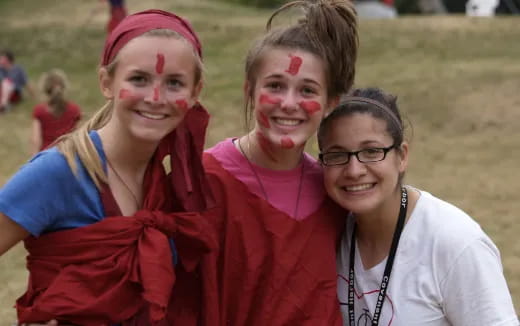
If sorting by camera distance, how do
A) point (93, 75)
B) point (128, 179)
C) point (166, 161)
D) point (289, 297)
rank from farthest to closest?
point (93, 75), point (166, 161), point (289, 297), point (128, 179)

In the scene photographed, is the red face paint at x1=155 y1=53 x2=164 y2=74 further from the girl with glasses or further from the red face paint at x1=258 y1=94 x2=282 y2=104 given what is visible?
the girl with glasses

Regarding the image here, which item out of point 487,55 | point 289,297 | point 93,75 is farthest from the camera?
point 93,75

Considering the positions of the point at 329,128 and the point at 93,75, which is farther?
the point at 93,75

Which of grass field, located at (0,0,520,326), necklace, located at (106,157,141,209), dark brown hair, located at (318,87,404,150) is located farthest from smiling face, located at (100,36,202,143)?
grass field, located at (0,0,520,326)

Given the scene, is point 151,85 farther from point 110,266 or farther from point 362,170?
point 362,170

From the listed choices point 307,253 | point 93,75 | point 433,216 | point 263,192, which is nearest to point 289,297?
point 307,253

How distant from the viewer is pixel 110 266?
239 centimetres

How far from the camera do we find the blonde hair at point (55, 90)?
313 inches

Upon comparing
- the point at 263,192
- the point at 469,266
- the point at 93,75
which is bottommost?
the point at 469,266

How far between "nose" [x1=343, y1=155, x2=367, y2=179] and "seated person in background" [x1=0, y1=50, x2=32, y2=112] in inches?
492

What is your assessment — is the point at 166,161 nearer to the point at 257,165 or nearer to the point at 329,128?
the point at 257,165

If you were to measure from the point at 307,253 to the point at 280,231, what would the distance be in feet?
0.43

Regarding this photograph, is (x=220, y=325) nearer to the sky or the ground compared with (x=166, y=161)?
nearer to the ground

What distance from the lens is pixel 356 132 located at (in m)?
2.73
